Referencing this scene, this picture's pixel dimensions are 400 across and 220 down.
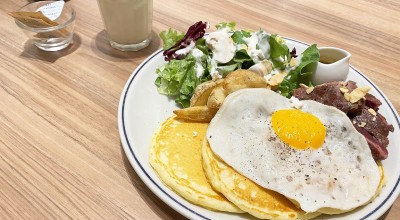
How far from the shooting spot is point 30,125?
6.28 ft

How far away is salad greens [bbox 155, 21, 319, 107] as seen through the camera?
6.75ft

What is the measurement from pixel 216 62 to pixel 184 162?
0.72 metres

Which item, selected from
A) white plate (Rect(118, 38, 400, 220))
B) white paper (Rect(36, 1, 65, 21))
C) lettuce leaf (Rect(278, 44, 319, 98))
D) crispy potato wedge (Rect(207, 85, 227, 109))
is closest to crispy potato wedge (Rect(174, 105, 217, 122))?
crispy potato wedge (Rect(207, 85, 227, 109))

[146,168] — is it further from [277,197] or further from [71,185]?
[277,197]

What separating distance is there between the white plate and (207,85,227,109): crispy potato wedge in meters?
0.27

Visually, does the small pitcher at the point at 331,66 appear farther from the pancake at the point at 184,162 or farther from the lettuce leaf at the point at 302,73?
the pancake at the point at 184,162

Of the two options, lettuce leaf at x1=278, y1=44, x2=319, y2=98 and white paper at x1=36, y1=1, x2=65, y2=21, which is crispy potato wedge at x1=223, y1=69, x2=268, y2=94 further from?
white paper at x1=36, y1=1, x2=65, y2=21

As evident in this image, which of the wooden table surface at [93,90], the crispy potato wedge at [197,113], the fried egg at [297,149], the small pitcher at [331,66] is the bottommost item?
the wooden table surface at [93,90]

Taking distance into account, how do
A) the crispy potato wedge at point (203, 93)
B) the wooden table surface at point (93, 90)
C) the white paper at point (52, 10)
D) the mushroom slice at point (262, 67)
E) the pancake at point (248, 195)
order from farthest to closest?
the white paper at point (52, 10), the mushroom slice at point (262, 67), the crispy potato wedge at point (203, 93), the wooden table surface at point (93, 90), the pancake at point (248, 195)

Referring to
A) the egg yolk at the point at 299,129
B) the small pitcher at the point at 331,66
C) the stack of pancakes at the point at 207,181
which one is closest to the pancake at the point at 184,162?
the stack of pancakes at the point at 207,181

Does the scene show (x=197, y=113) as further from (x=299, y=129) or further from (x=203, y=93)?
(x=299, y=129)

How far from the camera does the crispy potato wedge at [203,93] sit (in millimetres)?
1900

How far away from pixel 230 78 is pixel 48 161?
972mm

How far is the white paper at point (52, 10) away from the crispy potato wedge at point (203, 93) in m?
1.23
